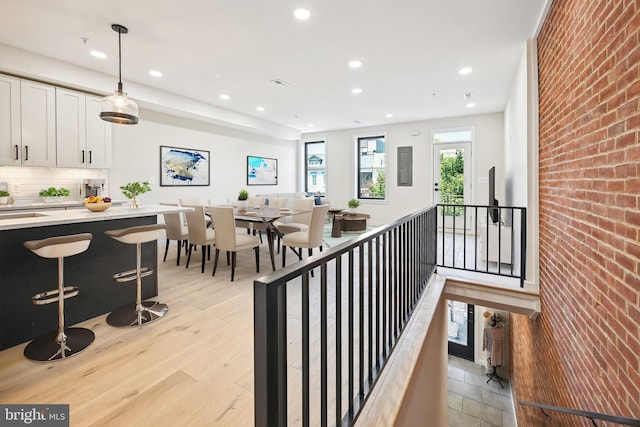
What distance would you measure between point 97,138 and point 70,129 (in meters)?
0.33

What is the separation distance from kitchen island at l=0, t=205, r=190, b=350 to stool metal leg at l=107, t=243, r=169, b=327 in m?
0.16

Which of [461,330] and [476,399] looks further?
[461,330]

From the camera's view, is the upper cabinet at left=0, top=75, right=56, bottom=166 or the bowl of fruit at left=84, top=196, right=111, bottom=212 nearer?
the bowl of fruit at left=84, top=196, right=111, bottom=212

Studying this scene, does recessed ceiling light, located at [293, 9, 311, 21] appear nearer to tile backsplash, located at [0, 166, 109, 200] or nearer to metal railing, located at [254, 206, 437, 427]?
metal railing, located at [254, 206, 437, 427]

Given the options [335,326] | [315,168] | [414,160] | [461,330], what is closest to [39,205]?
[335,326]

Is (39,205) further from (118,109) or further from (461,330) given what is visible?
(461,330)

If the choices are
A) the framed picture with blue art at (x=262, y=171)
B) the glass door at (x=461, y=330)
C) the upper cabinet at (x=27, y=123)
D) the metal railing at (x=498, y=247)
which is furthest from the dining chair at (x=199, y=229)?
the glass door at (x=461, y=330)

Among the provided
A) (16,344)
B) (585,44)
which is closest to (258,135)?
(16,344)

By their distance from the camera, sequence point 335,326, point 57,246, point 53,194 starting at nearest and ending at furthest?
point 335,326 < point 57,246 < point 53,194

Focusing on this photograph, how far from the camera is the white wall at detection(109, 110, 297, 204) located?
5109 mm

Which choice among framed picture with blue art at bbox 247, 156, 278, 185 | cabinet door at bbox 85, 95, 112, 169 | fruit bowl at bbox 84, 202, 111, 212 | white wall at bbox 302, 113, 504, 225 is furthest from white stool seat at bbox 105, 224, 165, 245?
white wall at bbox 302, 113, 504, 225

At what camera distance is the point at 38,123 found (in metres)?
3.90

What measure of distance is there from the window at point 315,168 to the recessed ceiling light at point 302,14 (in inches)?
241

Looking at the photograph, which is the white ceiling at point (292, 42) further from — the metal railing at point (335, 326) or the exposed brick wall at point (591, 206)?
the metal railing at point (335, 326)
